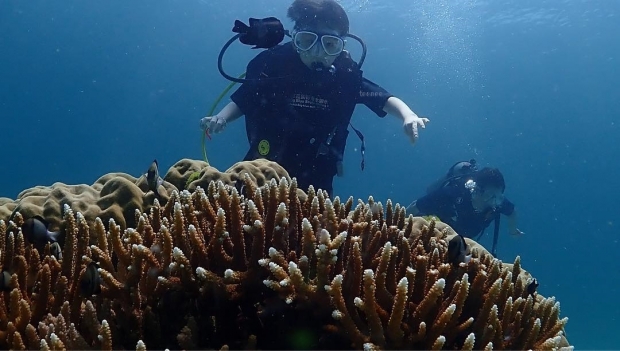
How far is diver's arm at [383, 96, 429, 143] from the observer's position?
250 inches

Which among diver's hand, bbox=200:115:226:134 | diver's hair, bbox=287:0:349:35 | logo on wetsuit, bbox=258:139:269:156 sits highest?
diver's hair, bbox=287:0:349:35

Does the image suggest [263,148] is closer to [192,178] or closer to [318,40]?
[318,40]

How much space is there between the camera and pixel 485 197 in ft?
40.5

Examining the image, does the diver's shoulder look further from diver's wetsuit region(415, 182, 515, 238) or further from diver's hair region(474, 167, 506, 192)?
diver's hair region(474, 167, 506, 192)

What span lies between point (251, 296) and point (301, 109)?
4.84 meters

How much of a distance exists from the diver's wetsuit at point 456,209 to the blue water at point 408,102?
1421 inches

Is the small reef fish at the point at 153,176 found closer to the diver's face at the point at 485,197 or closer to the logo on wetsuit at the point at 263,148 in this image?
the logo on wetsuit at the point at 263,148

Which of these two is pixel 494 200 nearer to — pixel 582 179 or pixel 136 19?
pixel 136 19

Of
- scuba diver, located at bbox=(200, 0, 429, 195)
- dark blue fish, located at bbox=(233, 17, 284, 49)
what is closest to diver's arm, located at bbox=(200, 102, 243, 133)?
scuba diver, located at bbox=(200, 0, 429, 195)

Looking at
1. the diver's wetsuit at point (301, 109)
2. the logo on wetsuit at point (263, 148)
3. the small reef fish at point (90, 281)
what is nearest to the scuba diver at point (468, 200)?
the diver's wetsuit at point (301, 109)

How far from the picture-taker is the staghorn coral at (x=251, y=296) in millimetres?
2576

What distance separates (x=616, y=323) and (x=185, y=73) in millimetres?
90917

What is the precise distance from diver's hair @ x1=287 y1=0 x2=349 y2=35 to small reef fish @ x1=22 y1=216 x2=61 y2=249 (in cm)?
541

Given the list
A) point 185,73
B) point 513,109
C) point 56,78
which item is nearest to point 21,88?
point 56,78
